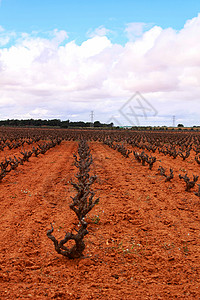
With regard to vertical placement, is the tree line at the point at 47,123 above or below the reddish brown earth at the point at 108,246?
above

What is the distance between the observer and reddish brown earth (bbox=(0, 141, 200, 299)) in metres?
3.55

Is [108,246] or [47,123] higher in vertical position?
[47,123]

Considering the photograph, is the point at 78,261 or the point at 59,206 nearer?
the point at 78,261

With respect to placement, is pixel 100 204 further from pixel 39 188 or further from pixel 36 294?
pixel 36 294

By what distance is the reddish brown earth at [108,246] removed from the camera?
3.55m

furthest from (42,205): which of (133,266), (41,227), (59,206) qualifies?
(133,266)

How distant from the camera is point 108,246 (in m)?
4.77

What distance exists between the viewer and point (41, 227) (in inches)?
219

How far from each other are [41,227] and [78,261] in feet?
5.51

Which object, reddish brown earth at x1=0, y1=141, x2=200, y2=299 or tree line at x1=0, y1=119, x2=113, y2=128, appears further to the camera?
Answer: tree line at x1=0, y1=119, x2=113, y2=128

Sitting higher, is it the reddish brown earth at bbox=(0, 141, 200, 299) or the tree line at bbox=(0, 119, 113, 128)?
the tree line at bbox=(0, 119, 113, 128)

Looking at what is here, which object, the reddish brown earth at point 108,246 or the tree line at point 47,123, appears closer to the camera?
the reddish brown earth at point 108,246

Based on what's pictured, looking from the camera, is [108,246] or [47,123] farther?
[47,123]

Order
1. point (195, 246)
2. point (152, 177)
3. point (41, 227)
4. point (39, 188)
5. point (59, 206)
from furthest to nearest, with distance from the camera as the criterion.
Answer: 1. point (152, 177)
2. point (39, 188)
3. point (59, 206)
4. point (41, 227)
5. point (195, 246)
